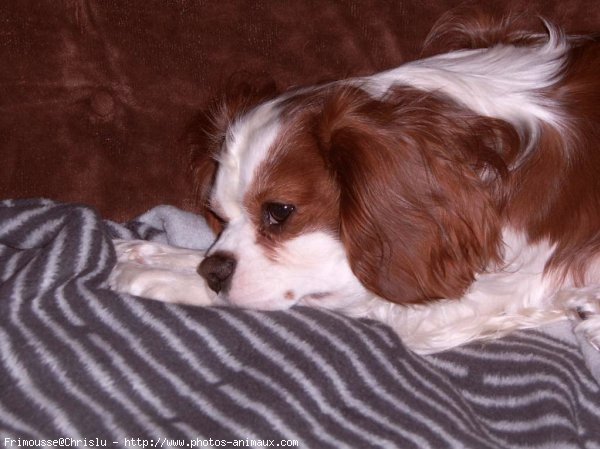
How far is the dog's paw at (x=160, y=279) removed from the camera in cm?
195

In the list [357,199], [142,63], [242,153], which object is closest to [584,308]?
[357,199]

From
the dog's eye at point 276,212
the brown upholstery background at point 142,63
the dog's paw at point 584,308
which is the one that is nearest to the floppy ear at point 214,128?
the brown upholstery background at point 142,63

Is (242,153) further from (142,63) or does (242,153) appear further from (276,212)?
(142,63)

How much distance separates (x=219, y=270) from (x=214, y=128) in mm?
490

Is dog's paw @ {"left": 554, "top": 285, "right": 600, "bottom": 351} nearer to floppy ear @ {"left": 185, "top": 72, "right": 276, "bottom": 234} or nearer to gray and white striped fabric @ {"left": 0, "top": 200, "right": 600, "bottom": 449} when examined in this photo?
gray and white striped fabric @ {"left": 0, "top": 200, "right": 600, "bottom": 449}

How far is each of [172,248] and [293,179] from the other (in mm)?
522

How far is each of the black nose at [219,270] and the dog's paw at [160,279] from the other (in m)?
0.06

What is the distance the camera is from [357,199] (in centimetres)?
175

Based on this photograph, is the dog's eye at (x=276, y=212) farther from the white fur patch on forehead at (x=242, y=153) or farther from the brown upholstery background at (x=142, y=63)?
the brown upholstery background at (x=142, y=63)

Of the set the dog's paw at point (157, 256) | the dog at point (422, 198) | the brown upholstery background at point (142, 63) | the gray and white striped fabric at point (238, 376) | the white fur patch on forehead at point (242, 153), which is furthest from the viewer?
the brown upholstery background at point (142, 63)

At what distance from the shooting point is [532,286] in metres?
2.01

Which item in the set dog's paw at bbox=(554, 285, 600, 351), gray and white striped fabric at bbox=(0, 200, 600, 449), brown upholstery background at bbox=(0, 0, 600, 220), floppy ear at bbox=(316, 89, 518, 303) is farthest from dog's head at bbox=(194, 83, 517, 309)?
brown upholstery background at bbox=(0, 0, 600, 220)

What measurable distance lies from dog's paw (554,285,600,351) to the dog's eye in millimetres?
747

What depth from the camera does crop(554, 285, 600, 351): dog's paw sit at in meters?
1.96
